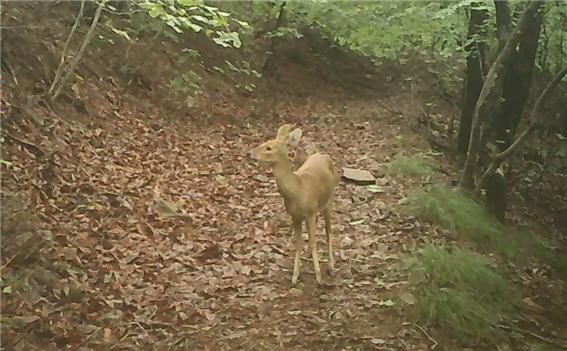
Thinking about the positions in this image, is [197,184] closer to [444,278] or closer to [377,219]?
[377,219]

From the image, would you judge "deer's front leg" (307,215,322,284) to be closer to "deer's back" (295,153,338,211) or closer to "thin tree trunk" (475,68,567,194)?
"deer's back" (295,153,338,211)

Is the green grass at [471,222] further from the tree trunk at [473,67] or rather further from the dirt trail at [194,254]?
the tree trunk at [473,67]

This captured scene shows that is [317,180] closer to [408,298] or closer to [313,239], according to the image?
[313,239]

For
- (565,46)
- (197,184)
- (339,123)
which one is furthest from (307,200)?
(565,46)

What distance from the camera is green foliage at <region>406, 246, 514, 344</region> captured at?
18.6ft

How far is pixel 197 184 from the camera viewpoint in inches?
328

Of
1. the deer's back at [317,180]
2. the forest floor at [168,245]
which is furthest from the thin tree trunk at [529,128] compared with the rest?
the deer's back at [317,180]

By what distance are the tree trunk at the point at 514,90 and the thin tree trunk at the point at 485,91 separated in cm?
84

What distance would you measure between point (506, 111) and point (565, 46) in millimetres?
4704

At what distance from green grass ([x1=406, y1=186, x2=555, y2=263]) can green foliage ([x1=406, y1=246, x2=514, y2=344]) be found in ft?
2.18

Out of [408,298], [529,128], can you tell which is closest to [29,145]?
[408,298]

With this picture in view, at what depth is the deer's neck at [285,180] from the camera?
562 centimetres

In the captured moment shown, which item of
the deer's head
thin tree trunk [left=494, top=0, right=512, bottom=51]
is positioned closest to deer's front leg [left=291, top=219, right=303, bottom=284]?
the deer's head

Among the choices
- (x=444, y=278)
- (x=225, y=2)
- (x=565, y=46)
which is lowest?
(x=444, y=278)
